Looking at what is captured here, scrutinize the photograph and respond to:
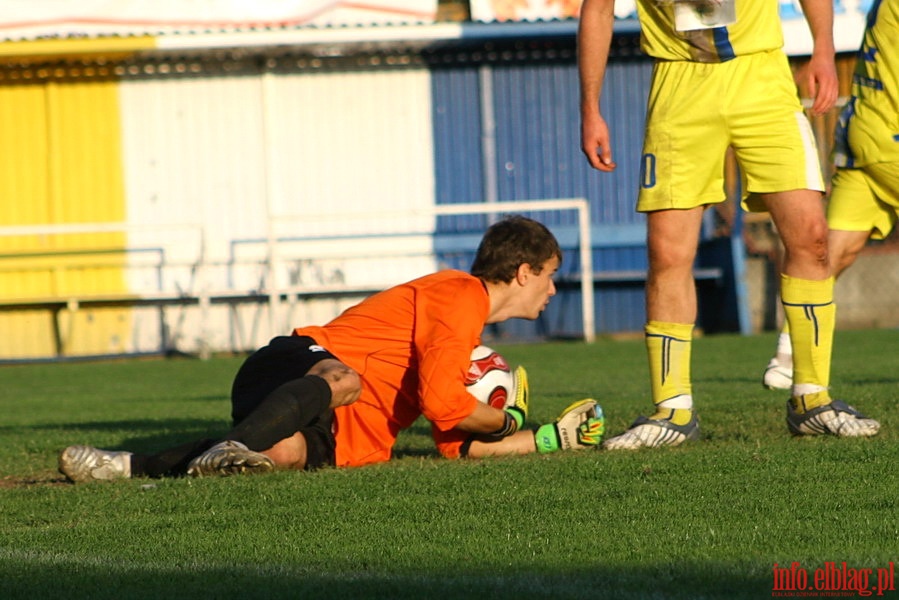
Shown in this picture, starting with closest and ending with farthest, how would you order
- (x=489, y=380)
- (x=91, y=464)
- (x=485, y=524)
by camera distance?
1. (x=485, y=524)
2. (x=91, y=464)
3. (x=489, y=380)

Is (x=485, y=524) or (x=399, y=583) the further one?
(x=485, y=524)

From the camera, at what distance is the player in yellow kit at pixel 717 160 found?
5.45 meters

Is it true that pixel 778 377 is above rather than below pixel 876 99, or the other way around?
below

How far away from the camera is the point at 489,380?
18.9 ft

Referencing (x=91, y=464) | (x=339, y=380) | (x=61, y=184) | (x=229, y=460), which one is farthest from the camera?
(x=61, y=184)

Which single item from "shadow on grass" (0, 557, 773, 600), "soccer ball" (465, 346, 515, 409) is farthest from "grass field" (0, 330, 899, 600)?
"soccer ball" (465, 346, 515, 409)

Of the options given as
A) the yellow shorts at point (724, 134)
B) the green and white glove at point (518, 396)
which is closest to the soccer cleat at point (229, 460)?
the green and white glove at point (518, 396)

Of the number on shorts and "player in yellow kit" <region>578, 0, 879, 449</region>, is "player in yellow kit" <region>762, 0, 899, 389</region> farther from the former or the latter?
the number on shorts

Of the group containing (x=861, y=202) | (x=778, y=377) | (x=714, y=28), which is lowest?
(x=778, y=377)

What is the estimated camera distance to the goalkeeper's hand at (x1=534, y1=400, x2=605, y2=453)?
18.0 feet

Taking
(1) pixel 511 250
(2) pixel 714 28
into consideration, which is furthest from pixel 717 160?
(1) pixel 511 250

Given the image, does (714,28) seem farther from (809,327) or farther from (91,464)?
(91,464)

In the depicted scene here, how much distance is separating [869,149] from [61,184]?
12454 millimetres

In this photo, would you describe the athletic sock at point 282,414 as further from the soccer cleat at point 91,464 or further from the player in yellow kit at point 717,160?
the player in yellow kit at point 717,160
